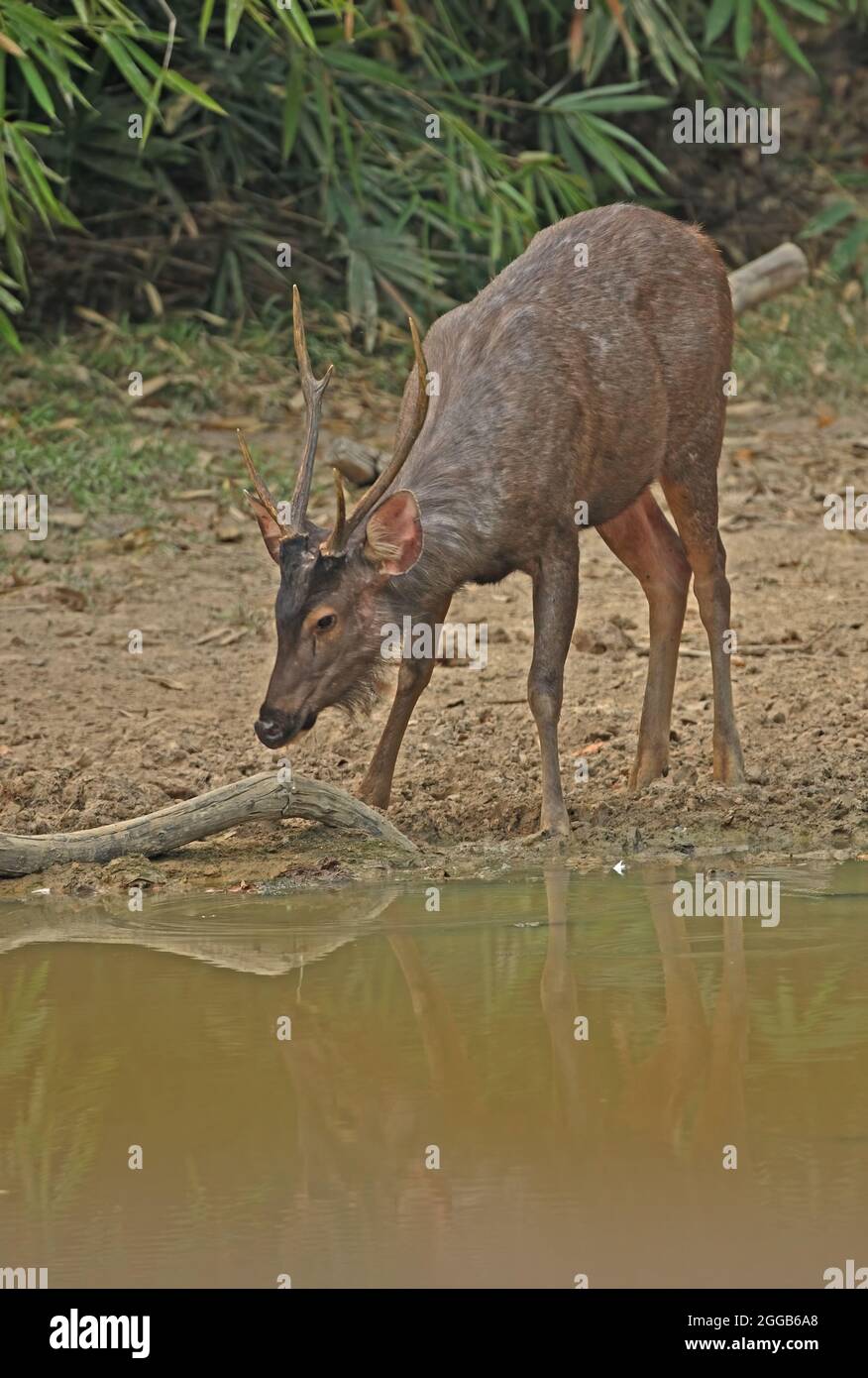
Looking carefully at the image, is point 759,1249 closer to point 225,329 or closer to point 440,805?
point 440,805

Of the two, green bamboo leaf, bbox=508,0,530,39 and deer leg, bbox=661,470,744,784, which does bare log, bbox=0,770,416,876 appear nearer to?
deer leg, bbox=661,470,744,784

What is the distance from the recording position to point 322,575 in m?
6.48

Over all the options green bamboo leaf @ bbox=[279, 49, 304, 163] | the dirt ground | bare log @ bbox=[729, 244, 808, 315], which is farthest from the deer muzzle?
bare log @ bbox=[729, 244, 808, 315]

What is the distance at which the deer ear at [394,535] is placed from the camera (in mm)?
6449

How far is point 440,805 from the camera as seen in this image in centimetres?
730

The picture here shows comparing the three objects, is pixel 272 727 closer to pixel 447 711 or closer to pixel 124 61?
pixel 447 711

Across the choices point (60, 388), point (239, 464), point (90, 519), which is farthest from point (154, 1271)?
point (60, 388)

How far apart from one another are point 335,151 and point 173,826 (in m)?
6.92

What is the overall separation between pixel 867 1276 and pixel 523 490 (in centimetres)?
372

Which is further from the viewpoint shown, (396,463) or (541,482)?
(541,482)

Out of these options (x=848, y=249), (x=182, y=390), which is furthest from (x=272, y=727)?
(x=848, y=249)

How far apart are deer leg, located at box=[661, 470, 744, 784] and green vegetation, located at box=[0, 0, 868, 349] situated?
424 centimetres

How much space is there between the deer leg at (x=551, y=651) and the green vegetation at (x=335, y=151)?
16.1 feet

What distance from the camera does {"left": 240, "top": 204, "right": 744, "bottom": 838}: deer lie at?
21.4 feet
